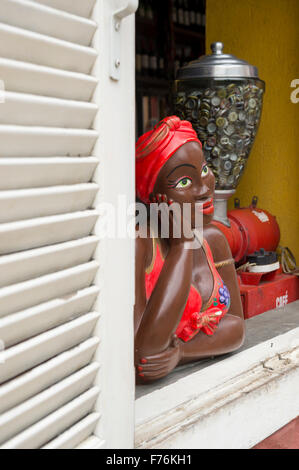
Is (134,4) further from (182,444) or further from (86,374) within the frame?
(182,444)

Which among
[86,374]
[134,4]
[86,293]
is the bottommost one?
[86,374]

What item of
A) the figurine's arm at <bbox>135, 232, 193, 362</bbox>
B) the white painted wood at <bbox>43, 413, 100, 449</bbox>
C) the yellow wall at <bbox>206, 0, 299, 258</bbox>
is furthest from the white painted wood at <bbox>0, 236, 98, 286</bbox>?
the yellow wall at <bbox>206, 0, 299, 258</bbox>

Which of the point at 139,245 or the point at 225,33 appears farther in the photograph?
the point at 225,33

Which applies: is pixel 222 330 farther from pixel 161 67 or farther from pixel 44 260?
pixel 161 67

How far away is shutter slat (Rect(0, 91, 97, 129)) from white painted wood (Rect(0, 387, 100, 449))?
1.34 ft

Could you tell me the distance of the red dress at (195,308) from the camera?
1305 mm

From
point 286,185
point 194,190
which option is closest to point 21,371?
point 194,190

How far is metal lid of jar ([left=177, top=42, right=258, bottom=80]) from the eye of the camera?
1658 millimetres

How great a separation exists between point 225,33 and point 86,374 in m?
1.78

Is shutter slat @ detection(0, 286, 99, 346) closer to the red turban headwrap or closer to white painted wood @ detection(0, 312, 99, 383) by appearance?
white painted wood @ detection(0, 312, 99, 383)

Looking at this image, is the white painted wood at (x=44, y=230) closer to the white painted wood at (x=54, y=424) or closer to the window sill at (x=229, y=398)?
the white painted wood at (x=54, y=424)

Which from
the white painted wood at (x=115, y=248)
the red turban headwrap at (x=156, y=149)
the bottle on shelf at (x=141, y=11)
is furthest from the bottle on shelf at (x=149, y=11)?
the white painted wood at (x=115, y=248)
